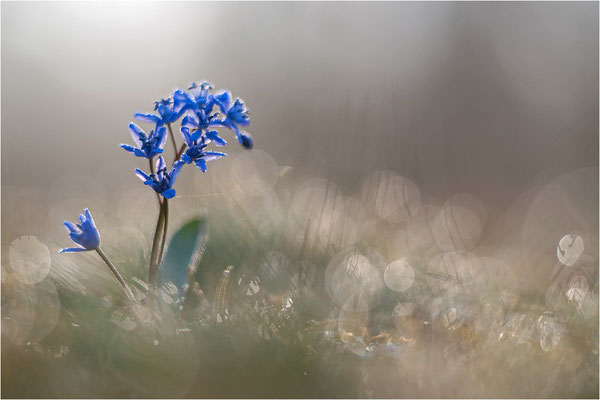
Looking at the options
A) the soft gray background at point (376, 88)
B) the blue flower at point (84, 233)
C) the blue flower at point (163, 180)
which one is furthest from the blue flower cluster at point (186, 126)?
the soft gray background at point (376, 88)

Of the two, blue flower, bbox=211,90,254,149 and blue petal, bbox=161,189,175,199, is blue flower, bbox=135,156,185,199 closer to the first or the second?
Answer: blue petal, bbox=161,189,175,199

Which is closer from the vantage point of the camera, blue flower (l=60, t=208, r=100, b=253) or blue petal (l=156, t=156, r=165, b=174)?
blue flower (l=60, t=208, r=100, b=253)

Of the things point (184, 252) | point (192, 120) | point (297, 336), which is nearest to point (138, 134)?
point (192, 120)

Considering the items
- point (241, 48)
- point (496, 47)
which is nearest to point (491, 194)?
point (496, 47)

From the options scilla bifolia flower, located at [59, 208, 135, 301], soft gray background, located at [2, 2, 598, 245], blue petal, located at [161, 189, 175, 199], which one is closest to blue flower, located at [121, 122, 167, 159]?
blue petal, located at [161, 189, 175, 199]

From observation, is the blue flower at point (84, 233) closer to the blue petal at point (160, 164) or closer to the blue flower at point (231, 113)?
the blue petal at point (160, 164)

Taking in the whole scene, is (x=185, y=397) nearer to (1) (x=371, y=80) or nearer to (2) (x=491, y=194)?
(2) (x=491, y=194)
